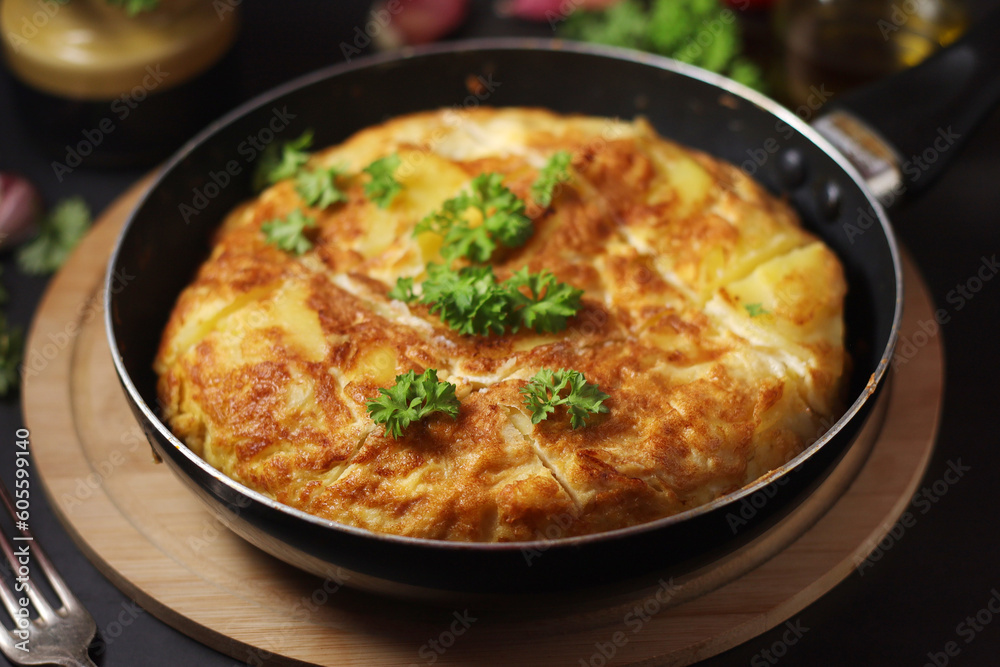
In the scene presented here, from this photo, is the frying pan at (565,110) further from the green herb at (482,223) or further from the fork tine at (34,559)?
the green herb at (482,223)

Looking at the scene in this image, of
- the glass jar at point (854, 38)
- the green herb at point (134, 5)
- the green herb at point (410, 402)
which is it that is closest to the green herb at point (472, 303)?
the green herb at point (410, 402)

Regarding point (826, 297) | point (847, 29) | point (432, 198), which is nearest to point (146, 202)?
point (432, 198)

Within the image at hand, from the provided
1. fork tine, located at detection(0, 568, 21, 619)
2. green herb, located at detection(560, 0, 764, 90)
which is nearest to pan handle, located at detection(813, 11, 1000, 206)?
green herb, located at detection(560, 0, 764, 90)

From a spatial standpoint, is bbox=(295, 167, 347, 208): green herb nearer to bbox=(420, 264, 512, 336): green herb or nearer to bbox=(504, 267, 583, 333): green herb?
bbox=(420, 264, 512, 336): green herb

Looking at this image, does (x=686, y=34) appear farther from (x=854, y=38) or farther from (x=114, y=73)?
(x=114, y=73)

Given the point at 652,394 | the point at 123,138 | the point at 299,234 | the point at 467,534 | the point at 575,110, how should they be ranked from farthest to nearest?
1. the point at 123,138
2. the point at 575,110
3. the point at 299,234
4. the point at 652,394
5. the point at 467,534

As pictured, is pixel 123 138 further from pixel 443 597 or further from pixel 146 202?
pixel 443 597
